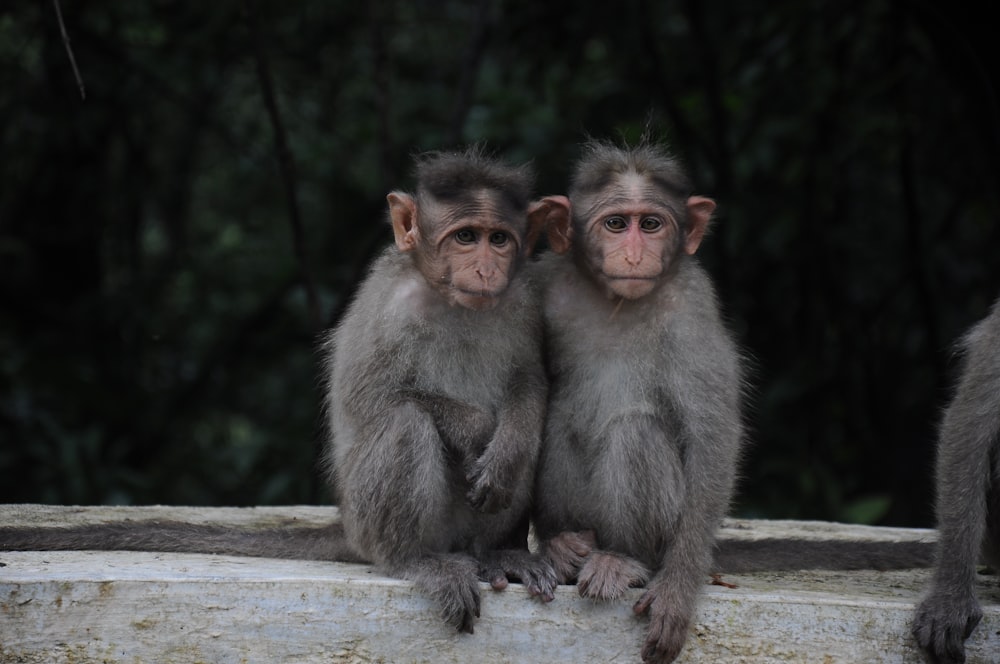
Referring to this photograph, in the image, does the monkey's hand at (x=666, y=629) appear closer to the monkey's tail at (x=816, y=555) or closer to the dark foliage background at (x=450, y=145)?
the monkey's tail at (x=816, y=555)

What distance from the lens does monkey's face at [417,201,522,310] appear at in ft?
17.2

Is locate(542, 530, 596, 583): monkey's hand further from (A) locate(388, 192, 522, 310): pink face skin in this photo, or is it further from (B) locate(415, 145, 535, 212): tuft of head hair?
(B) locate(415, 145, 535, 212): tuft of head hair

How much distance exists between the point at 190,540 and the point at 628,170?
2551 millimetres

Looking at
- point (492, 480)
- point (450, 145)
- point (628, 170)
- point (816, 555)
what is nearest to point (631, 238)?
point (628, 170)

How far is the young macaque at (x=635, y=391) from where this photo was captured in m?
5.11

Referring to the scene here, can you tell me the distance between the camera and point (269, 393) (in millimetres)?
12398

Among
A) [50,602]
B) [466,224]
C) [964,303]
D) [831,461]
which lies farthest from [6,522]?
[964,303]

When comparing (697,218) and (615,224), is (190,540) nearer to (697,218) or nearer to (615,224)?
(615,224)

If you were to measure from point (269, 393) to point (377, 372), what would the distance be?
24.2 ft

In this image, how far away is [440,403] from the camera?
17.3 ft

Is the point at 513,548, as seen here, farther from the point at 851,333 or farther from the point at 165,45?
the point at 165,45

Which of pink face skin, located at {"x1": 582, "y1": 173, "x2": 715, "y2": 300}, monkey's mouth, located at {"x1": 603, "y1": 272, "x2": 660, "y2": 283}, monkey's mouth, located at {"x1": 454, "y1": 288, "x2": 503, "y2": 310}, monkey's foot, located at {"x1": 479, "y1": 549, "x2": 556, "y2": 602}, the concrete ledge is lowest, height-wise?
the concrete ledge

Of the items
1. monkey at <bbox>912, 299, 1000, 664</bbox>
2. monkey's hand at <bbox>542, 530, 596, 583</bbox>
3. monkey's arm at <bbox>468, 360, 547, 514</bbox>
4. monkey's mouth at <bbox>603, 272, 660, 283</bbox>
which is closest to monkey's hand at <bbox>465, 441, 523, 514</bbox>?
monkey's arm at <bbox>468, 360, 547, 514</bbox>

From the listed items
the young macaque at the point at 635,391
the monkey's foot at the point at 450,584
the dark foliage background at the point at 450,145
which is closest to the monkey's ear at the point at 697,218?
the young macaque at the point at 635,391
